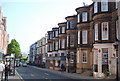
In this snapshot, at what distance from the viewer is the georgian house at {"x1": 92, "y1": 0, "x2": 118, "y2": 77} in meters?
25.0

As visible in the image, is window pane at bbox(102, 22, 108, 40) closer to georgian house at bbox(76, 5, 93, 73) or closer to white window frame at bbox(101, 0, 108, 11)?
white window frame at bbox(101, 0, 108, 11)

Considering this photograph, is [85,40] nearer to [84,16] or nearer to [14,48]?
[84,16]

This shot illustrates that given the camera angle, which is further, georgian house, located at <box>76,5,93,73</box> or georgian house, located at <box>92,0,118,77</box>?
georgian house, located at <box>76,5,93,73</box>

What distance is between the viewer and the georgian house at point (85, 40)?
3298 centimetres

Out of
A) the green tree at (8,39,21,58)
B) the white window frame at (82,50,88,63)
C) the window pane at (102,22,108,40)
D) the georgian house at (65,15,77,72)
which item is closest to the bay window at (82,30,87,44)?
the white window frame at (82,50,88,63)

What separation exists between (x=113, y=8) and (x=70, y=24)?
16185 millimetres

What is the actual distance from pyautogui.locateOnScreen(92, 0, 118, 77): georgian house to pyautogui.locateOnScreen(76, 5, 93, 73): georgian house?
19.4ft

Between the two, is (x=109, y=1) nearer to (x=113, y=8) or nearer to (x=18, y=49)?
(x=113, y=8)

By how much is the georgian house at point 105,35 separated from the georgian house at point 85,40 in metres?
5.91

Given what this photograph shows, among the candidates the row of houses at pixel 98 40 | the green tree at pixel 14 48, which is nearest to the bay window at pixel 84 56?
the row of houses at pixel 98 40

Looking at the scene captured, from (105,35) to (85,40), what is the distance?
7903mm

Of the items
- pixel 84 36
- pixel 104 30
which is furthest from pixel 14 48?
pixel 104 30

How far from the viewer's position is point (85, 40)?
33.6 metres

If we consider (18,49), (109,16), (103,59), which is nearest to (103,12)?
(109,16)
